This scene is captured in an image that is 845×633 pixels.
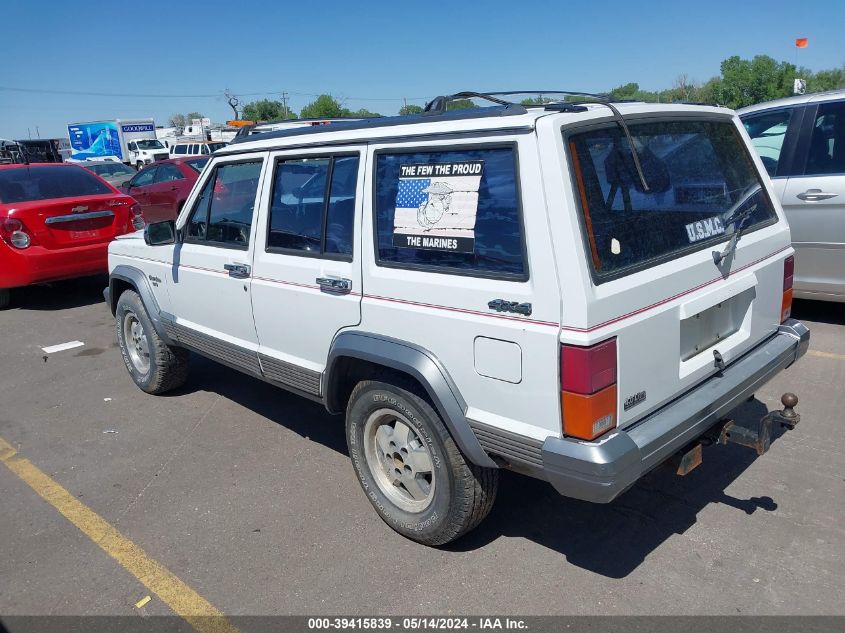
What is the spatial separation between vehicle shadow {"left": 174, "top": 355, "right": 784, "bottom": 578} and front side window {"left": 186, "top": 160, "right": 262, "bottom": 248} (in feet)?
6.83

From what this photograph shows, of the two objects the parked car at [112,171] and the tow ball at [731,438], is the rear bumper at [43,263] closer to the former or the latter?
the tow ball at [731,438]

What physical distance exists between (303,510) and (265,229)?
60.6 inches

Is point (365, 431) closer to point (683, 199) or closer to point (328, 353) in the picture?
point (328, 353)

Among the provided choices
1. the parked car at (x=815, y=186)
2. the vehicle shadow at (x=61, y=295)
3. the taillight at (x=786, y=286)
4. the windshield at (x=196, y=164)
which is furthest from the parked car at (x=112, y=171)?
the taillight at (x=786, y=286)

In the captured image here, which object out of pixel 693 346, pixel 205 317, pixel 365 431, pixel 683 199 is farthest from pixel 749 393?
pixel 205 317

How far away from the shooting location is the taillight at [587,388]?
8.09 feet

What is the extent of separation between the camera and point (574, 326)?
2.47 metres

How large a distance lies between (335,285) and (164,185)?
11741mm

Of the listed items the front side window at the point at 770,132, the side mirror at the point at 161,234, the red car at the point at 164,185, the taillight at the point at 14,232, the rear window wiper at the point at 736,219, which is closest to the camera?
the rear window wiper at the point at 736,219

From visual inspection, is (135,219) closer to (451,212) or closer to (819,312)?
(451,212)

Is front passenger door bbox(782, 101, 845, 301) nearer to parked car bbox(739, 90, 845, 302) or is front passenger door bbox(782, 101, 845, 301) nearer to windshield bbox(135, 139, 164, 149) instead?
parked car bbox(739, 90, 845, 302)

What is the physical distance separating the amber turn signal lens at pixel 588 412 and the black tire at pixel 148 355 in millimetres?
3512

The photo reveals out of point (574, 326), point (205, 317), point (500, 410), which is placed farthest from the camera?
point (205, 317)

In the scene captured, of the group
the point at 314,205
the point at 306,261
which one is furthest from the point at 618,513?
the point at 314,205
